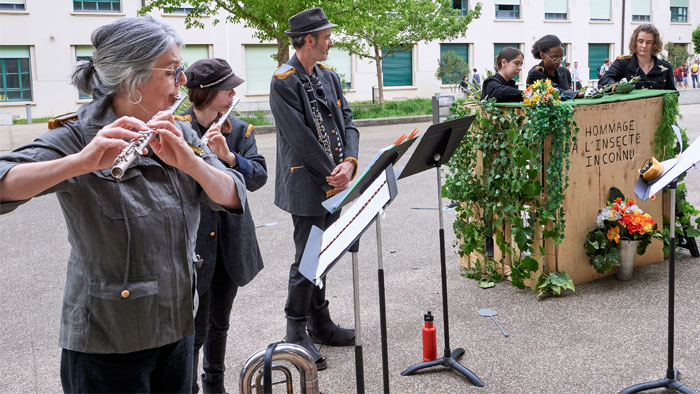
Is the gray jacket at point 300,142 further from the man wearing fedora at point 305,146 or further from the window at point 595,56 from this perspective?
the window at point 595,56

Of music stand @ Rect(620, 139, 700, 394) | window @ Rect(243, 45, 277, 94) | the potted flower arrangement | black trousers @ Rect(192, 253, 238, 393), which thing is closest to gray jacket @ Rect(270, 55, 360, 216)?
black trousers @ Rect(192, 253, 238, 393)

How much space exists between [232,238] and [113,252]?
1.42 metres

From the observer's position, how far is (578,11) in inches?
1672

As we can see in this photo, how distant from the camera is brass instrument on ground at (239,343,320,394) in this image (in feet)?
8.30

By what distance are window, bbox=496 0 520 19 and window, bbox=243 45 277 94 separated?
46.5 ft

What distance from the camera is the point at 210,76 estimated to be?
3.41 meters

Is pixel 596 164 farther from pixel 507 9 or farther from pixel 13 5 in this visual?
pixel 507 9

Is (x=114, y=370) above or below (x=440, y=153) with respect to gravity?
below

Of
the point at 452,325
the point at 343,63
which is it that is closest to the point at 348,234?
the point at 452,325

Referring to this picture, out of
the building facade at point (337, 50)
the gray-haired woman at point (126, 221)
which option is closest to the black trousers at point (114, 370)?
the gray-haired woman at point (126, 221)

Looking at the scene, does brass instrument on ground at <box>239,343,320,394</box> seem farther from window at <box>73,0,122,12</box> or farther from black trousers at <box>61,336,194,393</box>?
window at <box>73,0,122,12</box>

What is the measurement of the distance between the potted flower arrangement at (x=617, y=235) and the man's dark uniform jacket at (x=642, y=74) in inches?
56.2

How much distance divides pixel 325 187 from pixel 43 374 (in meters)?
2.04

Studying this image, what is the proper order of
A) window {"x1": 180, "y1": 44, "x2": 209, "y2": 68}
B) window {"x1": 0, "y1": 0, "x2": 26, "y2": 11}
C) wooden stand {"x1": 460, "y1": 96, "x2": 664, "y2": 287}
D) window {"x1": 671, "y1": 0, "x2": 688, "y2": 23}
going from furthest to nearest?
1. window {"x1": 671, "y1": 0, "x2": 688, "y2": 23}
2. window {"x1": 180, "y1": 44, "x2": 209, "y2": 68}
3. window {"x1": 0, "y1": 0, "x2": 26, "y2": 11}
4. wooden stand {"x1": 460, "y1": 96, "x2": 664, "y2": 287}
